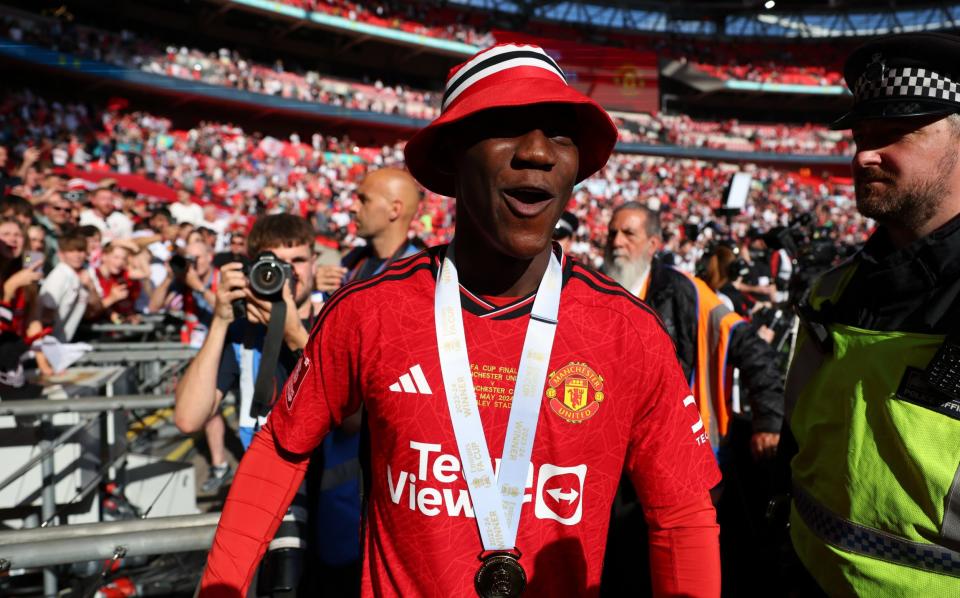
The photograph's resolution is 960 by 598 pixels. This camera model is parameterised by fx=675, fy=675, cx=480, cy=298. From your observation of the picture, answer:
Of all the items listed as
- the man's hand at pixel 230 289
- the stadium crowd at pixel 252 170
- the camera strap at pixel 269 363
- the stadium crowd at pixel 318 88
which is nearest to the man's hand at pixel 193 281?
the man's hand at pixel 230 289

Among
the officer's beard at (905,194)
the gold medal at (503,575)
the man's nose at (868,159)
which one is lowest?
the gold medal at (503,575)

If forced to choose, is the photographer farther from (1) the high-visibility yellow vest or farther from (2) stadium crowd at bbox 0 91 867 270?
(2) stadium crowd at bbox 0 91 867 270

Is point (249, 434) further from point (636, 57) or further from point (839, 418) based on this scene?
point (636, 57)

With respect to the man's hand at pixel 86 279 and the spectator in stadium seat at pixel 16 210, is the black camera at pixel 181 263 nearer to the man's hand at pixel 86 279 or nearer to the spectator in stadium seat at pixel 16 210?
the man's hand at pixel 86 279

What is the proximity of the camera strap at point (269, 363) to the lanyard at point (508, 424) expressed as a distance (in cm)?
83

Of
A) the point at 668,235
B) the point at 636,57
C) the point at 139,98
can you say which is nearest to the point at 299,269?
the point at 668,235

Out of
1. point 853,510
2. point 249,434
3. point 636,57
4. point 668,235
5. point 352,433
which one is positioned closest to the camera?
point 853,510

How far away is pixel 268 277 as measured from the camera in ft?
7.32

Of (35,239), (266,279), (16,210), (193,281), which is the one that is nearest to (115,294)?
(193,281)

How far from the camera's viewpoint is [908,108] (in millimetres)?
1784

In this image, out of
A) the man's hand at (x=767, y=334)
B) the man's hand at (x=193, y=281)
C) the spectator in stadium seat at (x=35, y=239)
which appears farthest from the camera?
A: the man's hand at (x=767, y=334)

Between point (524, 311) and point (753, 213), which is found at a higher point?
point (753, 213)

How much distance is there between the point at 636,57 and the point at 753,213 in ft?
65.6

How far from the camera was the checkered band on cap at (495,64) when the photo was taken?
1.41 meters
